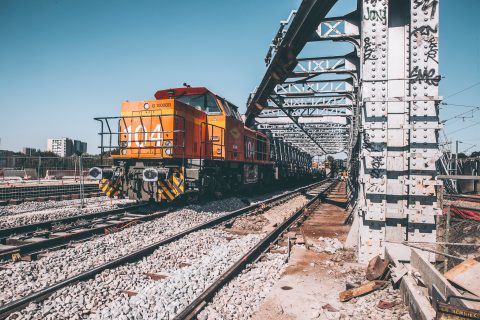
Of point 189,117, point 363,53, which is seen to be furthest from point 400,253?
point 189,117

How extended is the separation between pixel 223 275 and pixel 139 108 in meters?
7.10

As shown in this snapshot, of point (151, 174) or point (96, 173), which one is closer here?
point (151, 174)

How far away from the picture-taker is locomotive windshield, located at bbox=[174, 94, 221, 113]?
40.1 ft

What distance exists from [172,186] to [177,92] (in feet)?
14.3

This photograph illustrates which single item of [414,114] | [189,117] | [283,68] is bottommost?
[414,114]

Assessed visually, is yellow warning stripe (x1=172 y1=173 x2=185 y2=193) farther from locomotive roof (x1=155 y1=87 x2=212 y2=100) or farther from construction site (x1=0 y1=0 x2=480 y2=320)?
locomotive roof (x1=155 y1=87 x2=212 y2=100)

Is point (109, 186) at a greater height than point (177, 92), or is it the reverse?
point (177, 92)

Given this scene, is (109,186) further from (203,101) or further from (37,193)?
(37,193)

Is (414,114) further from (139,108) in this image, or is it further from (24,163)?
(24,163)

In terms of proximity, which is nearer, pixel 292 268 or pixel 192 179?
pixel 292 268

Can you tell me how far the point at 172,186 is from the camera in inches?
369

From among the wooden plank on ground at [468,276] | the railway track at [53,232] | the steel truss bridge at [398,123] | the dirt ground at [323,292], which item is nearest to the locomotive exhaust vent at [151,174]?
the railway track at [53,232]

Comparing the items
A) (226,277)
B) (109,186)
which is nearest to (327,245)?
(226,277)

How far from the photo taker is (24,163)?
2316 centimetres
